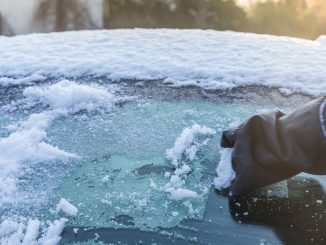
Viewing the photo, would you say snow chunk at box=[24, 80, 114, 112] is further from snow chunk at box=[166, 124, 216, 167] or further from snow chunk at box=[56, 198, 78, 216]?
snow chunk at box=[56, 198, 78, 216]

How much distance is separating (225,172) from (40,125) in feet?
3.33

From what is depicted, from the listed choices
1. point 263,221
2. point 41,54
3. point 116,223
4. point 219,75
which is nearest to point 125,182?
point 116,223

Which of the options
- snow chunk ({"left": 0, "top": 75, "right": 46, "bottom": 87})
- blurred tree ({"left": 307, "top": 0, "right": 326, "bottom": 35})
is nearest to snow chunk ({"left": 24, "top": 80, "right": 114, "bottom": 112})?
snow chunk ({"left": 0, "top": 75, "right": 46, "bottom": 87})

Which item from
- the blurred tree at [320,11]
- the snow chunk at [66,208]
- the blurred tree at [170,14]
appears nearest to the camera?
the snow chunk at [66,208]

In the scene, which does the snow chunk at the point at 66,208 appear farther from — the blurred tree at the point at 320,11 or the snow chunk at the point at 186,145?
the blurred tree at the point at 320,11

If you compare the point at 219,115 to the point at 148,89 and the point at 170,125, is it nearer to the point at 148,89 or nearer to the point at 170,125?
the point at 170,125

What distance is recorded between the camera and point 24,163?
2117 millimetres

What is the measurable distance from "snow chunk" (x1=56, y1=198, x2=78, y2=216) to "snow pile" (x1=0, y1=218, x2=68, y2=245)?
46mm

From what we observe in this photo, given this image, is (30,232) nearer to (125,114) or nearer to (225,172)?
(225,172)

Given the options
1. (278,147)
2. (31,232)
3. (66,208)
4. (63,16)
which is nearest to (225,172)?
(278,147)

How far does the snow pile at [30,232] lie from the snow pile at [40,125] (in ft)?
0.59

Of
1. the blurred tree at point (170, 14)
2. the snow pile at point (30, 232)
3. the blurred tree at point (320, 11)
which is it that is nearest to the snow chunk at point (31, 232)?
the snow pile at point (30, 232)

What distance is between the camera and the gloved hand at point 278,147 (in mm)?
1642

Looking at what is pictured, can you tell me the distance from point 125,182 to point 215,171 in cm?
40
